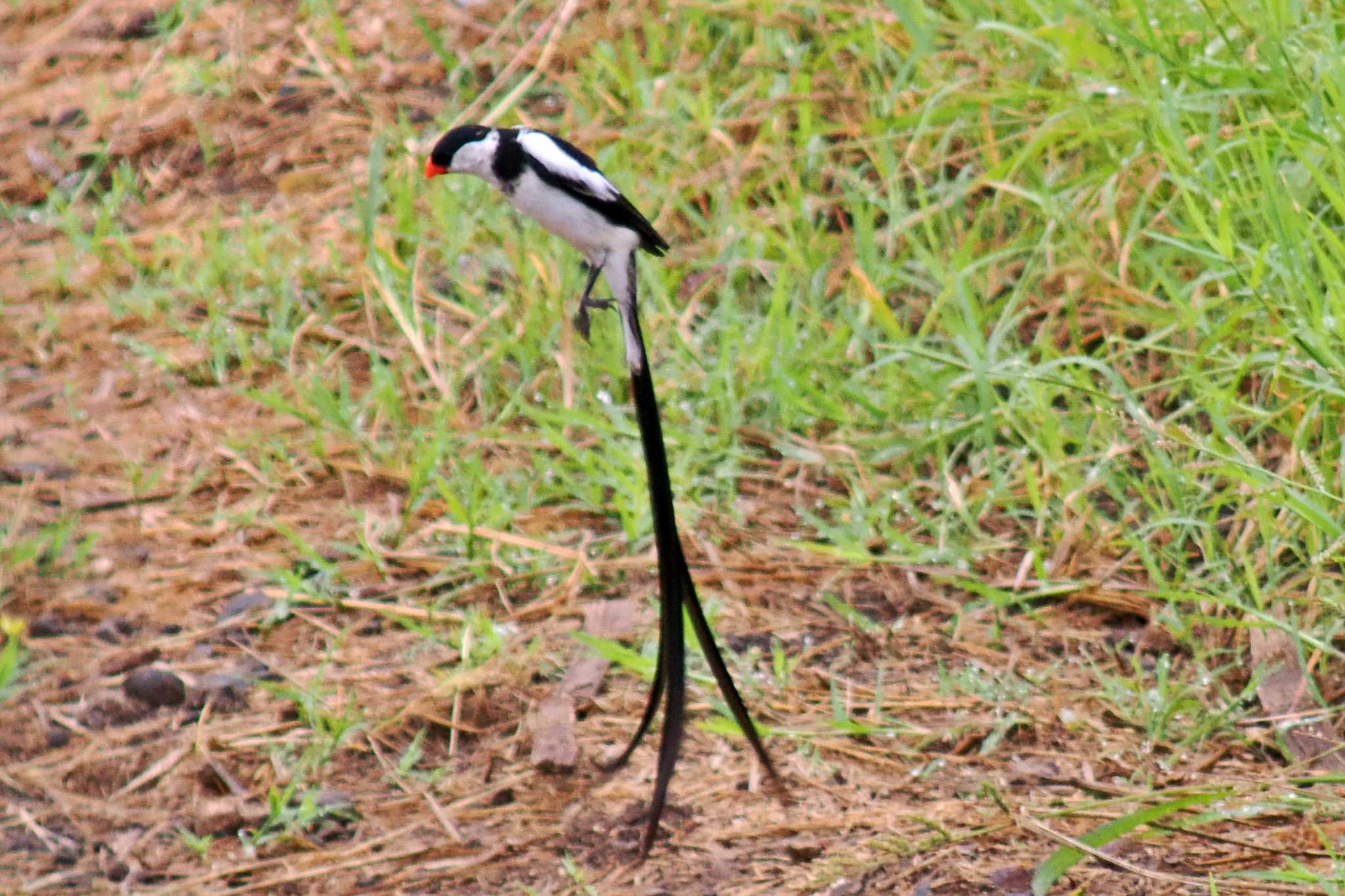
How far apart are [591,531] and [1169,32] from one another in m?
1.38

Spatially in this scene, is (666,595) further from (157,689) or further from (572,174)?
(157,689)

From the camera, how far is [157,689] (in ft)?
8.11

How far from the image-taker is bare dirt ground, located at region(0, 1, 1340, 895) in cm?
204

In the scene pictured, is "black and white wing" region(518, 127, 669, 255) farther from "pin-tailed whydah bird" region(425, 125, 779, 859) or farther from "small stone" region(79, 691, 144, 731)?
"small stone" region(79, 691, 144, 731)

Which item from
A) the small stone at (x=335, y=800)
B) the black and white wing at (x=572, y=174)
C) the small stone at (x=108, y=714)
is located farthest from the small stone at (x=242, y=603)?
the black and white wing at (x=572, y=174)

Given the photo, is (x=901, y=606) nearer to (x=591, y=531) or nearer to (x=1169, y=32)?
(x=591, y=531)

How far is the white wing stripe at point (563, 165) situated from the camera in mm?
1377

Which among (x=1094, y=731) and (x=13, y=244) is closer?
(x=1094, y=731)

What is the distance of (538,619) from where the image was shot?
2.63 m

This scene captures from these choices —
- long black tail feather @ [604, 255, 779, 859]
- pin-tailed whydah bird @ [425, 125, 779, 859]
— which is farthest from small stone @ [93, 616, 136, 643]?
pin-tailed whydah bird @ [425, 125, 779, 859]

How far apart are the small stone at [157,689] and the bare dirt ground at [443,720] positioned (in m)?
0.02

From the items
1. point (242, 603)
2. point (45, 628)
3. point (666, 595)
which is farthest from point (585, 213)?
point (45, 628)

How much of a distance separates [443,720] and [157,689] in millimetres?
477

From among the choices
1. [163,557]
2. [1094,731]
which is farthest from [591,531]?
[1094,731]
